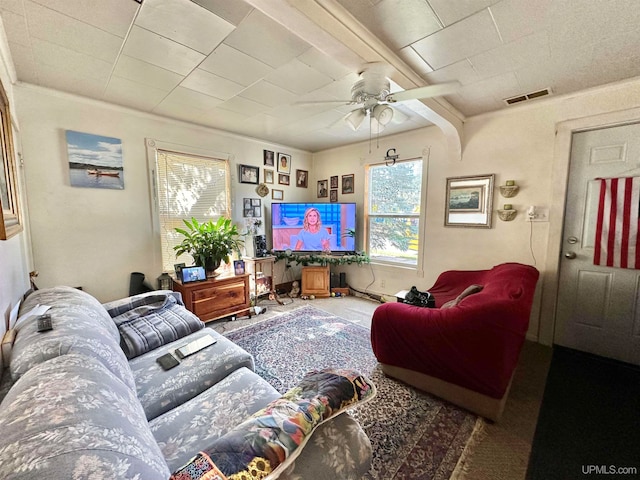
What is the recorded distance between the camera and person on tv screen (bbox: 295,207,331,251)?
13.2 ft

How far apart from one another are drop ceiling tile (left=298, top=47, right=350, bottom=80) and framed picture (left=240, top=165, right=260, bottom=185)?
2.14 m

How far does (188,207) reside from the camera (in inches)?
131

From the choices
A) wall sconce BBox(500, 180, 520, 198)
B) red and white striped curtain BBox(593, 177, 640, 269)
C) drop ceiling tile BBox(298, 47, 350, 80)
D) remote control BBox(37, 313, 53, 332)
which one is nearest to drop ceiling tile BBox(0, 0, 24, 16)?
drop ceiling tile BBox(298, 47, 350, 80)

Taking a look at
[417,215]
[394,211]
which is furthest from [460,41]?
[394,211]

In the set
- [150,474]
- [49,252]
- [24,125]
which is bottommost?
[150,474]

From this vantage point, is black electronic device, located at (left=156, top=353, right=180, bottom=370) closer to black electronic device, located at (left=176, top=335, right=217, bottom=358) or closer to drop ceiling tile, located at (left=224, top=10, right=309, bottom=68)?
black electronic device, located at (left=176, top=335, right=217, bottom=358)

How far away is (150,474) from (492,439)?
1847 millimetres

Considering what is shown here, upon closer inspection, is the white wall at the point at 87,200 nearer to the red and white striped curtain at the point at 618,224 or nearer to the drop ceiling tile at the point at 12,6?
the drop ceiling tile at the point at 12,6

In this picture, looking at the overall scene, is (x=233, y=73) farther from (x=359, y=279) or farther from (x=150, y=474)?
(x=359, y=279)

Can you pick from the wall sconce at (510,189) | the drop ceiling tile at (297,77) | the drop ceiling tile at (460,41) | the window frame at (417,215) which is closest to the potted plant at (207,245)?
the drop ceiling tile at (297,77)

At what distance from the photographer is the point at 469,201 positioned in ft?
10.0

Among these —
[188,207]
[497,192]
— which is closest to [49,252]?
[188,207]

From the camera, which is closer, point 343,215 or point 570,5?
point 570,5

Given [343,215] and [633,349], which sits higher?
[343,215]
